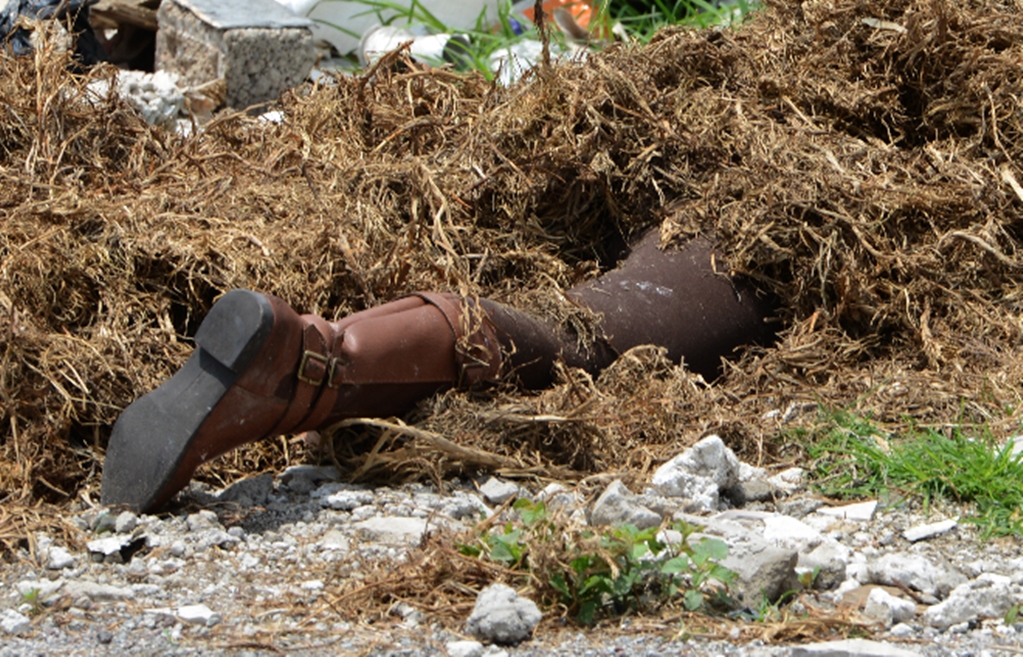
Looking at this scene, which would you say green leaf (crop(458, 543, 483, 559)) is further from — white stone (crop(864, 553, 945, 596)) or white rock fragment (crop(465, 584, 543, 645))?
white stone (crop(864, 553, 945, 596))

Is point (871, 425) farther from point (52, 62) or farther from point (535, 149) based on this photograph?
point (52, 62)

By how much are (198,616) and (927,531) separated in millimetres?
1333

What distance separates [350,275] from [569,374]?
584 millimetres

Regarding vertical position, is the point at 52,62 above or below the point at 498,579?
above

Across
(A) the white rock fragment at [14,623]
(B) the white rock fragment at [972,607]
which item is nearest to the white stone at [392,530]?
(A) the white rock fragment at [14,623]

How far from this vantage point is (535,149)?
3.41 meters

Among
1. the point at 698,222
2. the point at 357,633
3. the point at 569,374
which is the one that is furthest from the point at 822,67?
the point at 357,633

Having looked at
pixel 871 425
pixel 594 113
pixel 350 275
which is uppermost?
pixel 594 113

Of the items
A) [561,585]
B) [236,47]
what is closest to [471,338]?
[561,585]

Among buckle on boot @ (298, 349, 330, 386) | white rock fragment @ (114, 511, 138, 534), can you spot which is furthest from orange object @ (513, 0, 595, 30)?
white rock fragment @ (114, 511, 138, 534)

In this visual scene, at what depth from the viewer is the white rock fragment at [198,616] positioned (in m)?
1.94

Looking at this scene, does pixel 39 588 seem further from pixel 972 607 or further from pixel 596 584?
pixel 972 607

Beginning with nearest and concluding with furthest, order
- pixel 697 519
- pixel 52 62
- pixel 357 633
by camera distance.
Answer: pixel 357 633
pixel 697 519
pixel 52 62

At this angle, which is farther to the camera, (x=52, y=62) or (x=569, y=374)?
(x=52, y=62)
